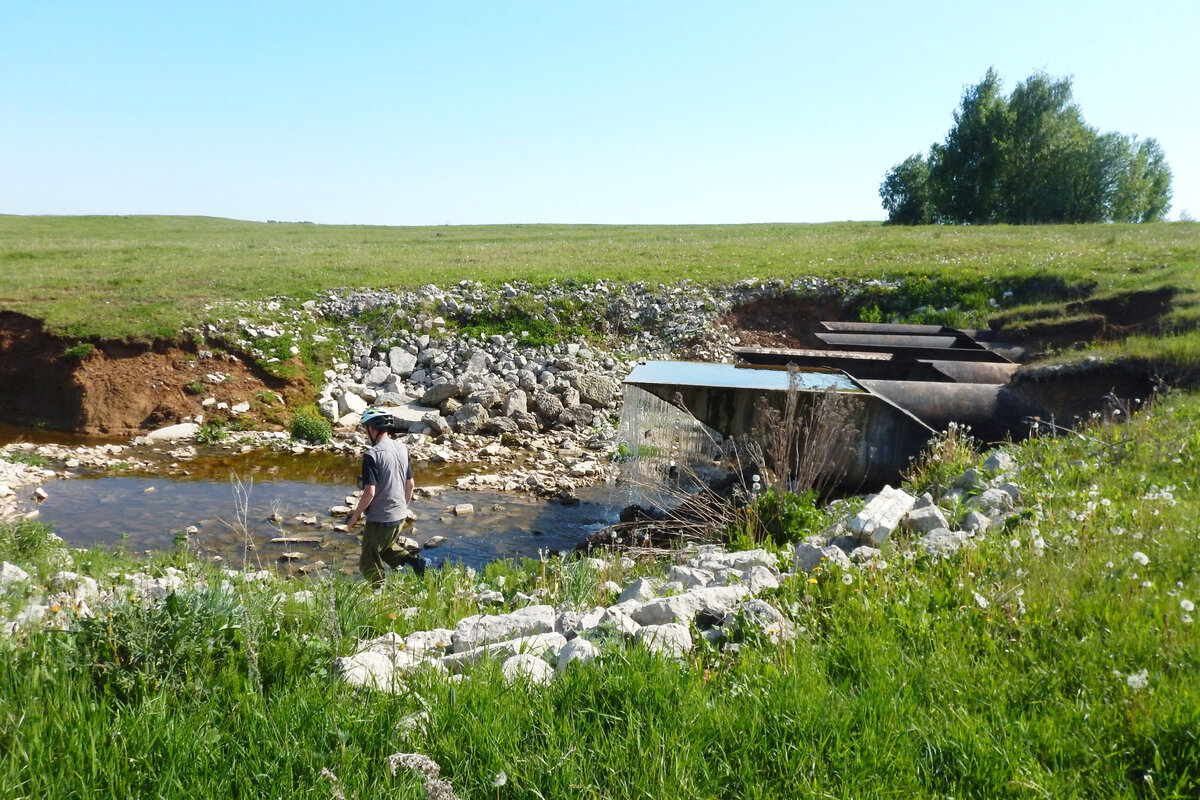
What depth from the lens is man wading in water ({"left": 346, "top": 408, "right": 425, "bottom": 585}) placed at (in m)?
7.54

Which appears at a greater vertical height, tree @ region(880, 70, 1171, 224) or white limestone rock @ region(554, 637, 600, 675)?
tree @ region(880, 70, 1171, 224)

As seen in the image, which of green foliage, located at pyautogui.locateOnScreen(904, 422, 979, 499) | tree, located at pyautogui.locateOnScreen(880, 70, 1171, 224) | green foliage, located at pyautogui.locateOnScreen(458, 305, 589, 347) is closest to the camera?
green foliage, located at pyautogui.locateOnScreen(904, 422, 979, 499)

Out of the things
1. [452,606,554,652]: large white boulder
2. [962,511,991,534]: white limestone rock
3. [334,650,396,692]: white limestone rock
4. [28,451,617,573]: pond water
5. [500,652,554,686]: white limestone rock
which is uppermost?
[962,511,991,534]: white limestone rock

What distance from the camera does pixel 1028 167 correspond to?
50312 mm

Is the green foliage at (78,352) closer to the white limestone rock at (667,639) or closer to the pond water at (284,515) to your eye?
the pond water at (284,515)

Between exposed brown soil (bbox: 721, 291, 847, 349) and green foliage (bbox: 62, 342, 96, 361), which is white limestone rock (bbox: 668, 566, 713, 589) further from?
green foliage (bbox: 62, 342, 96, 361)

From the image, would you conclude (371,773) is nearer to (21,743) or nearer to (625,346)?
(21,743)

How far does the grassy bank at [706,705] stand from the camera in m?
2.74

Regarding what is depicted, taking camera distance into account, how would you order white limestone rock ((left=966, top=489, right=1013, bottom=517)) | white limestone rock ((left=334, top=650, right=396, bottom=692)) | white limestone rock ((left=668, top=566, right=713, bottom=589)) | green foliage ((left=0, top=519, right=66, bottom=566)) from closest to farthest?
white limestone rock ((left=334, top=650, right=396, bottom=692)) → white limestone rock ((left=668, top=566, right=713, bottom=589)) → white limestone rock ((left=966, top=489, right=1013, bottom=517)) → green foliage ((left=0, top=519, right=66, bottom=566))

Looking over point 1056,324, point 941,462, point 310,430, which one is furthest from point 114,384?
point 1056,324

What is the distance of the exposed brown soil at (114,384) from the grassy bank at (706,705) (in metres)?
13.2

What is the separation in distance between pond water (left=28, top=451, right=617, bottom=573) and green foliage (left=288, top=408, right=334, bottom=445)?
106 cm

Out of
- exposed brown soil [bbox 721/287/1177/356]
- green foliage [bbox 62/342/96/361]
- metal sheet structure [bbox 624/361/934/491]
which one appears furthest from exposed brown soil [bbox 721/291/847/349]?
green foliage [bbox 62/342/96/361]

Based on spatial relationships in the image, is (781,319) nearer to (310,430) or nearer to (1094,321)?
(1094,321)
